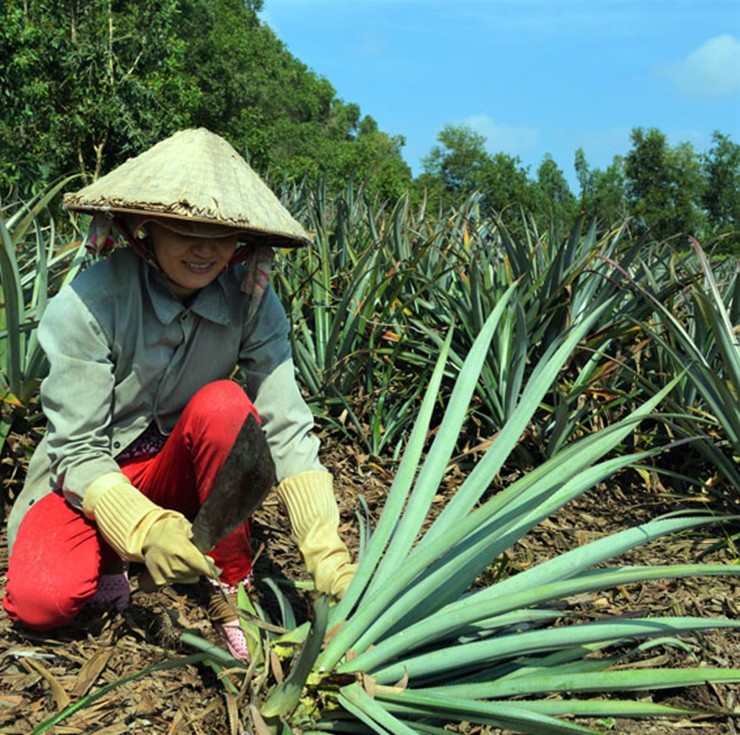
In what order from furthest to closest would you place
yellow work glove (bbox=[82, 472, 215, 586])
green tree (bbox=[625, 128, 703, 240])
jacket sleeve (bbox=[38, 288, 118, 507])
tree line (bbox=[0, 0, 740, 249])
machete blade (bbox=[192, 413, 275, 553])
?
green tree (bbox=[625, 128, 703, 240]) < tree line (bbox=[0, 0, 740, 249]) < jacket sleeve (bbox=[38, 288, 118, 507]) < yellow work glove (bbox=[82, 472, 215, 586]) < machete blade (bbox=[192, 413, 275, 553])

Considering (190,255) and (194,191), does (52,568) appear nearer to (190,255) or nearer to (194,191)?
(190,255)

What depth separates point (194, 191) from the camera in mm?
1760

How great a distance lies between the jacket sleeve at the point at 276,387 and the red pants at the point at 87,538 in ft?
0.37

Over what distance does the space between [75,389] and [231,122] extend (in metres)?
27.9

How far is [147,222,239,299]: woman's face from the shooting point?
1845mm

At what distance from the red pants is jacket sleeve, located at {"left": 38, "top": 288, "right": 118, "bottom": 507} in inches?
3.8

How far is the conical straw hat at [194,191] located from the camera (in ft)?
5.70

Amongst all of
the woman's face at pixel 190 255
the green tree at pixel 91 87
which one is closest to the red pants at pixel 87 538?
the woman's face at pixel 190 255

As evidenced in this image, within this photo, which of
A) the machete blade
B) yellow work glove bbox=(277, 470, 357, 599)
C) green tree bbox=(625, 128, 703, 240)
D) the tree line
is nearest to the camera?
the machete blade

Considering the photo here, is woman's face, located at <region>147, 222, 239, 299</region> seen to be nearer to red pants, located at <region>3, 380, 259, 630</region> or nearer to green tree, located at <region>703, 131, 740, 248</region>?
red pants, located at <region>3, 380, 259, 630</region>

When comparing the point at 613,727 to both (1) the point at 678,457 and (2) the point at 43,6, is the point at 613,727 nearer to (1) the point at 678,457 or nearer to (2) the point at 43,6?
(1) the point at 678,457

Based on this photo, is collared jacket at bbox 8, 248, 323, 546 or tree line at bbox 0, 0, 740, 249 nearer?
collared jacket at bbox 8, 248, 323, 546

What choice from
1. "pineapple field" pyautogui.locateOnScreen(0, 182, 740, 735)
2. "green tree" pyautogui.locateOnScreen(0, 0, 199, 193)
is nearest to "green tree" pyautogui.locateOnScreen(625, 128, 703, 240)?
"green tree" pyautogui.locateOnScreen(0, 0, 199, 193)

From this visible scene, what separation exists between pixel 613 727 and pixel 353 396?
5.45 ft
